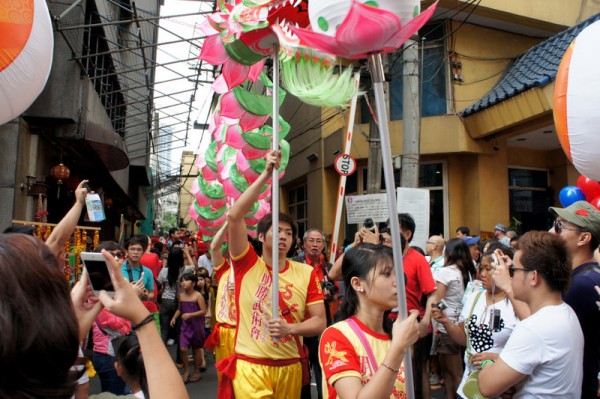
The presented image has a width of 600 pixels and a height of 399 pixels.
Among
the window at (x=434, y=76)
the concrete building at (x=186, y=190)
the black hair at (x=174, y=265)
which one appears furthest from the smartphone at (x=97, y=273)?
the concrete building at (x=186, y=190)

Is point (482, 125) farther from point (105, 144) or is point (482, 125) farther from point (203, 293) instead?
point (105, 144)

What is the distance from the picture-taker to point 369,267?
7.55ft

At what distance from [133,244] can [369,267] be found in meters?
4.05

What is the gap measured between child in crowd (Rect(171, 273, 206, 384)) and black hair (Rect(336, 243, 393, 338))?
15.8ft

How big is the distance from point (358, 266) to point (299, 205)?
1537cm

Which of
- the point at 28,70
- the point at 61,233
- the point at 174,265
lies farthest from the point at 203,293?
the point at 61,233

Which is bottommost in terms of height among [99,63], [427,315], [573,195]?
[427,315]

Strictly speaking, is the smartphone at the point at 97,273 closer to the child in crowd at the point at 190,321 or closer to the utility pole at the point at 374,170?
the child in crowd at the point at 190,321

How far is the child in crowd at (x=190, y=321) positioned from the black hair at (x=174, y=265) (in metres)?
0.39

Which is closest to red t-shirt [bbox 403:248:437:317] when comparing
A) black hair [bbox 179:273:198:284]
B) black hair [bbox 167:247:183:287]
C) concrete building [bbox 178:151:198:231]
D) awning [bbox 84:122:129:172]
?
black hair [bbox 179:273:198:284]

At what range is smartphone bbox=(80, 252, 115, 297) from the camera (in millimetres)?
1494

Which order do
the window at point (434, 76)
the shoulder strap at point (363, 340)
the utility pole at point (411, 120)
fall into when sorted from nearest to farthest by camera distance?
1. the shoulder strap at point (363, 340)
2. the utility pole at point (411, 120)
3. the window at point (434, 76)

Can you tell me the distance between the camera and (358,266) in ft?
7.66

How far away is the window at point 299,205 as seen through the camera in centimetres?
1695
